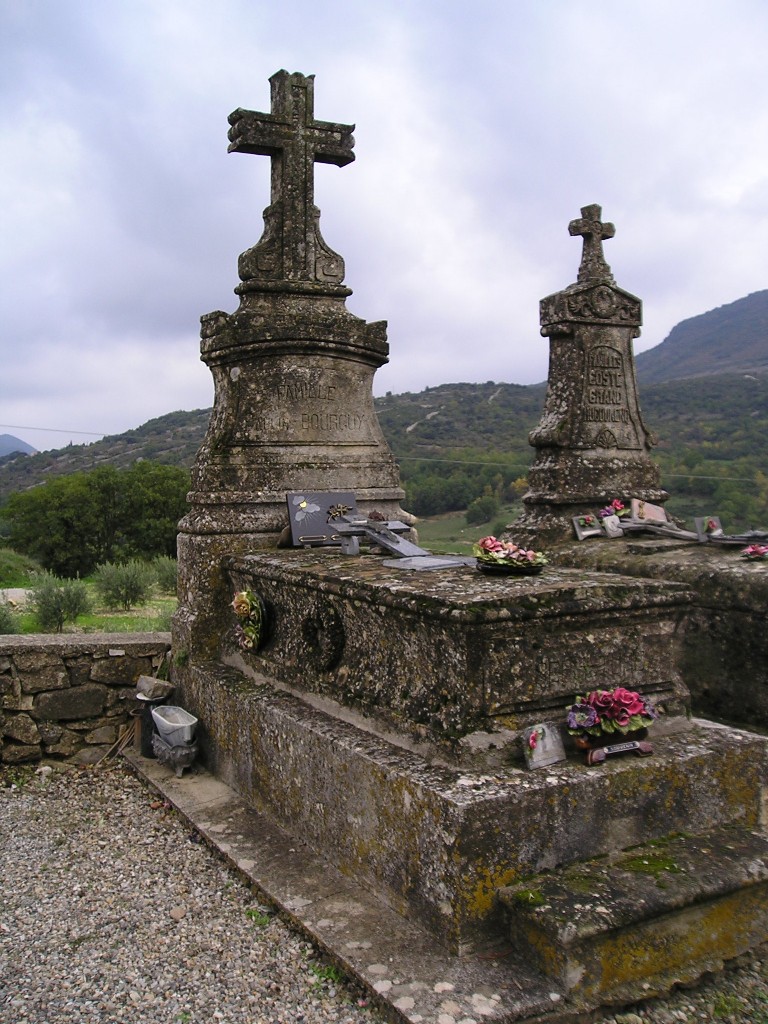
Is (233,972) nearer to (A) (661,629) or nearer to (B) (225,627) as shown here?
(A) (661,629)

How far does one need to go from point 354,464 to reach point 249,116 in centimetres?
235

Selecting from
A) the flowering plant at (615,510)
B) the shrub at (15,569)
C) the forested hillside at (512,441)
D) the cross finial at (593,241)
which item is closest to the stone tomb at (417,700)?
the forested hillside at (512,441)

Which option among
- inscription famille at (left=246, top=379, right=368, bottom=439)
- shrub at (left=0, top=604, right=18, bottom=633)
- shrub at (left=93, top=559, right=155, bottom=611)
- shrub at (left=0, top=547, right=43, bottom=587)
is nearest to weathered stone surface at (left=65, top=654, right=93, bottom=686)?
inscription famille at (left=246, top=379, right=368, bottom=439)

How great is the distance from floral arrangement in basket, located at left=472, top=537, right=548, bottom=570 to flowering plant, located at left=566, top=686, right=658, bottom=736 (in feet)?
2.31

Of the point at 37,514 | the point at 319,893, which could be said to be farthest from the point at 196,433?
the point at 319,893

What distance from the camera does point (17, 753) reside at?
5336 mm

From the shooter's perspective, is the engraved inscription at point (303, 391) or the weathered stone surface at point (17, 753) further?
the engraved inscription at point (303, 391)

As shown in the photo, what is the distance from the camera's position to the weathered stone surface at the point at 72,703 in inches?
213

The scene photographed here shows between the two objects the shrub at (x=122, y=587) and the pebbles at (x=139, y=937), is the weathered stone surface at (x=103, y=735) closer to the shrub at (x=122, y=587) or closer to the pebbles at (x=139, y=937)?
the pebbles at (x=139, y=937)

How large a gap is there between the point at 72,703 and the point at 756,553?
4.18 m

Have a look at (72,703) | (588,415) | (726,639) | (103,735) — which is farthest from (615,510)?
(72,703)

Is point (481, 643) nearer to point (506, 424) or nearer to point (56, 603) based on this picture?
point (56, 603)

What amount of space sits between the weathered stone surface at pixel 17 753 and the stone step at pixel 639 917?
3582 millimetres

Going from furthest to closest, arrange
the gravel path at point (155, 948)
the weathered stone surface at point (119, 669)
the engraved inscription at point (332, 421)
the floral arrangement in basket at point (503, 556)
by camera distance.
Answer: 1. the engraved inscription at point (332, 421)
2. the weathered stone surface at point (119, 669)
3. the floral arrangement in basket at point (503, 556)
4. the gravel path at point (155, 948)
